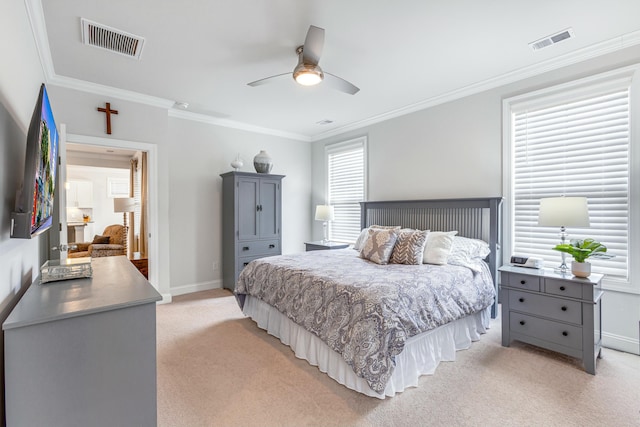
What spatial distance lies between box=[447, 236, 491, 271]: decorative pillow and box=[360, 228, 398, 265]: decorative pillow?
1.98 ft

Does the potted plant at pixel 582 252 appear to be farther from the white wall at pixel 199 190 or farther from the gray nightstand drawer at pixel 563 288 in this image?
the white wall at pixel 199 190

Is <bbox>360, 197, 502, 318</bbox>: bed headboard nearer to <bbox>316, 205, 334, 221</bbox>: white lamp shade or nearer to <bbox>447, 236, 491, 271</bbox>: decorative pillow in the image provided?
<bbox>447, 236, 491, 271</bbox>: decorative pillow

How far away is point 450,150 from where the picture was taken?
3875 mm

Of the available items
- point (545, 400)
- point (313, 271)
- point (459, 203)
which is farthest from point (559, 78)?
point (313, 271)

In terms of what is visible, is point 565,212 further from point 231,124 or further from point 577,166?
point 231,124

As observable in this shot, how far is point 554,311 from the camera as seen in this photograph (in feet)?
8.25

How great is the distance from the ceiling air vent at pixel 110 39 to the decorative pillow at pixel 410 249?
10.2 ft

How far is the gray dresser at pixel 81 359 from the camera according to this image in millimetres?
1133

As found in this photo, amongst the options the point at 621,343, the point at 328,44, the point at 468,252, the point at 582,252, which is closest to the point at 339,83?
the point at 328,44

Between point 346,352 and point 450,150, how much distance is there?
2970 millimetres

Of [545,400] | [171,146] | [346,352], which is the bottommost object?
[545,400]

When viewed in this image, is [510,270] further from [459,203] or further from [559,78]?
[559,78]

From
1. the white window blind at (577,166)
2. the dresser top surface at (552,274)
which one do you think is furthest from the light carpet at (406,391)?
the white window blind at (577,166)

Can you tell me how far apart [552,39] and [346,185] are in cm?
336
